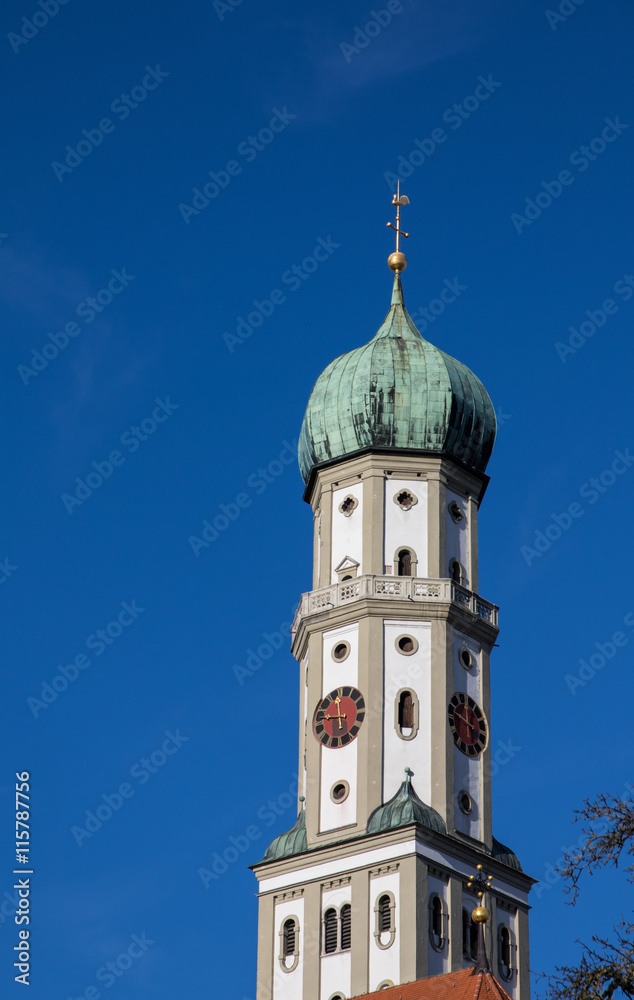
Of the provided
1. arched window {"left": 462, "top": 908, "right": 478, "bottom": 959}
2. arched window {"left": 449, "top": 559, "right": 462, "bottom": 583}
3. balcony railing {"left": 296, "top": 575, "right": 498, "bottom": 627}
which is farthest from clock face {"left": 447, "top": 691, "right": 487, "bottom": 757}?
arched window {"left": 462, "top": 908, "right": 478, "bottom": 959}

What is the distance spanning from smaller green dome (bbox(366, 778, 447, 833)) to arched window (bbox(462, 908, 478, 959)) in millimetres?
2329

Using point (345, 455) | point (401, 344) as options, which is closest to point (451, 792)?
point (345, 455)

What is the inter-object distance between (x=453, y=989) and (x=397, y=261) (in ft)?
95.1

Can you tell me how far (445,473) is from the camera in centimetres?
6000

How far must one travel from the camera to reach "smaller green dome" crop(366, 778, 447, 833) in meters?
53.7

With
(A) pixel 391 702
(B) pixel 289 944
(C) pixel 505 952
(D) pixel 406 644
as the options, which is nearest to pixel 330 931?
(B) pixel 289 944

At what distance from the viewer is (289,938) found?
54125 millimetres

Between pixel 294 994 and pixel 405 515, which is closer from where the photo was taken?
pixel 294 994

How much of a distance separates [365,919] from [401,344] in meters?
18.6

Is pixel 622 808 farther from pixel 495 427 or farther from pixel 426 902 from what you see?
pixel 495 427

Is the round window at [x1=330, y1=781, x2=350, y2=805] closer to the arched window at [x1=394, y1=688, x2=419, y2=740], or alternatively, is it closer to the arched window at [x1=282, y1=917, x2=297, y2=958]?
the arched window at [x1=394, y1=688, x2=419, y2=740]

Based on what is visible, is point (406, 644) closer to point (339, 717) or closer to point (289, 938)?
point (339, 717)

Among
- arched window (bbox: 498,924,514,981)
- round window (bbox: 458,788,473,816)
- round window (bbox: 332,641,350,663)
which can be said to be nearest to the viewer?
arched window (bbox: 498,924,514,981)

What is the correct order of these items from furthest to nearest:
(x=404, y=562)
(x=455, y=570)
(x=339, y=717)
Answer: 1. (x=455, y=570)
2. (x=404, y=562)
3. (x=339, y=717)
